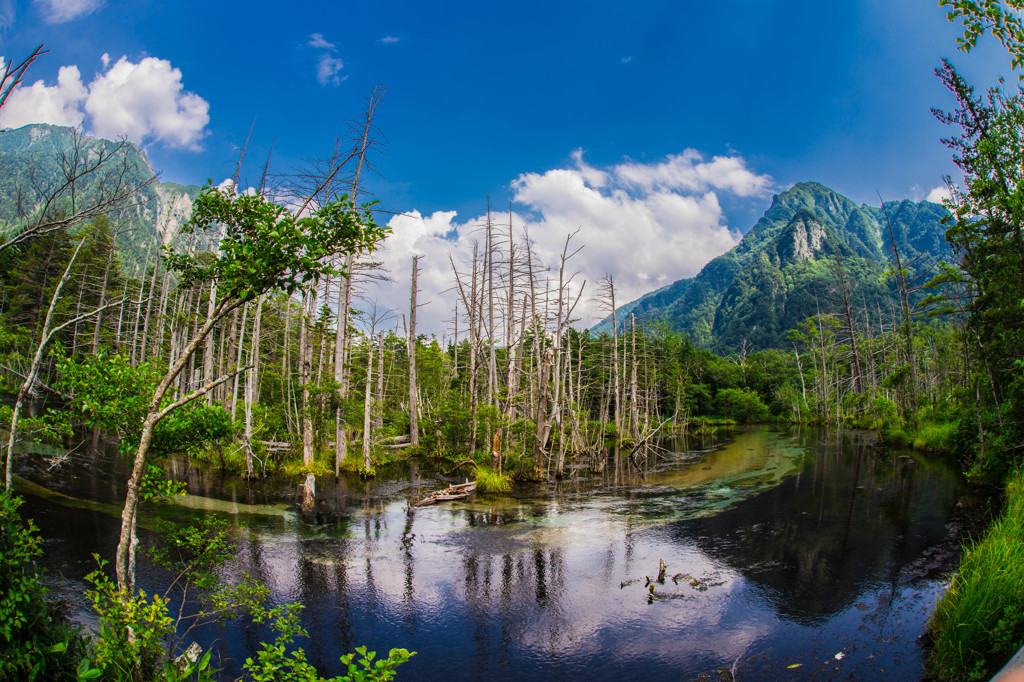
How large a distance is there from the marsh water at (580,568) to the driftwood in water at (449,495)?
468 mm

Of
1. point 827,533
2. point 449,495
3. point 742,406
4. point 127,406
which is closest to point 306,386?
point 449,495

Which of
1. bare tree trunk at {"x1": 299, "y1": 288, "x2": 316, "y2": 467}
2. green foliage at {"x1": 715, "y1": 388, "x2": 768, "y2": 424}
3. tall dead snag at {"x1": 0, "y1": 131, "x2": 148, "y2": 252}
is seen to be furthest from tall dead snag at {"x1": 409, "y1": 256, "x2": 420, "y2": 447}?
green foliage at {"x1": 715, "y1": 388, "x2": 768, "y2": 424}

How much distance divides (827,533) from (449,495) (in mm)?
12394

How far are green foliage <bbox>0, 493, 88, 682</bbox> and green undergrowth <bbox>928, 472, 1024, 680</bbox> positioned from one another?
1064 cm

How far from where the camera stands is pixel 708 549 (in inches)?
510

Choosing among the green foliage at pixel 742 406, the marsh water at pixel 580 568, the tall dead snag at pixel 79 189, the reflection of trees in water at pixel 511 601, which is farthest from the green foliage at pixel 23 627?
the green foliage at pixel 742 406

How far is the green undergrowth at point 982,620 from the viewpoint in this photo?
641 cm

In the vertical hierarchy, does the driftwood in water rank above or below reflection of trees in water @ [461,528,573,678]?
above

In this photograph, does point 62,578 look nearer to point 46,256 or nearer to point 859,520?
point 859,520

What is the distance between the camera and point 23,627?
462cm

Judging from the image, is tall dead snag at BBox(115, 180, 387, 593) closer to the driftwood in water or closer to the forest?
the forest

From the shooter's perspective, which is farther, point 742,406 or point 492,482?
point 742,406

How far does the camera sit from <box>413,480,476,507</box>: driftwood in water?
58.9 ft

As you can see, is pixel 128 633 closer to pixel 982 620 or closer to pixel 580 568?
pixel 580 568
